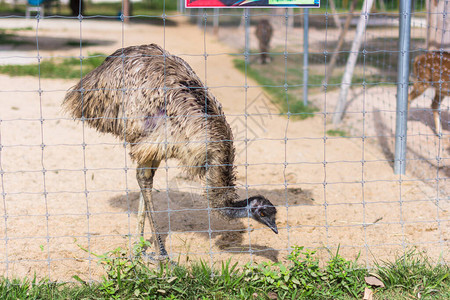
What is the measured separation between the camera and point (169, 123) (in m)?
4.49

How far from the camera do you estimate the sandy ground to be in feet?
15.2

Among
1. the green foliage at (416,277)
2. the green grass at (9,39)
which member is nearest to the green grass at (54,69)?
the green grass at (9,39)

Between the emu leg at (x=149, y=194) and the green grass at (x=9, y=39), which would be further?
the green grass at (x=9, y=39)

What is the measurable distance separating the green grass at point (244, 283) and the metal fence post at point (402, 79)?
2.06 meters

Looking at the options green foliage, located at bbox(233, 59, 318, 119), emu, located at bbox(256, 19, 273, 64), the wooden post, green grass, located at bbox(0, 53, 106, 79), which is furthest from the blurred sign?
emu, located at bbox(256, 19, 273, 64)

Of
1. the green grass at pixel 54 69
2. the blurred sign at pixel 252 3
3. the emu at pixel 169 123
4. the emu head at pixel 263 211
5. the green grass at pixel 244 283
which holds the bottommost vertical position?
the green grass at pixel 244 283

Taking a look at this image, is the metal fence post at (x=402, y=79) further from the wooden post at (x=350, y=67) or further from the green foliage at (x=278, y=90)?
the green foliage at (x=278, y=90)

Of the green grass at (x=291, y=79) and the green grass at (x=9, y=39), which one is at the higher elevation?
the green grass at (x=9, y=39)

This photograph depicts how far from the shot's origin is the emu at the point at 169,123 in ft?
14.7

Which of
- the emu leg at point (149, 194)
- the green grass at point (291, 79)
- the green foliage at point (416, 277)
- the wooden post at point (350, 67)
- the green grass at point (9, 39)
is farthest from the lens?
the green grass at point (9, 39)

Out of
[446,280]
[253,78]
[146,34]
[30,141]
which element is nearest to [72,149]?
[30,141]

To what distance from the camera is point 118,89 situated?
175 inches

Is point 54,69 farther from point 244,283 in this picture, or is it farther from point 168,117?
point 244,283

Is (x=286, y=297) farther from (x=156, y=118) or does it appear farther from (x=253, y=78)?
(x=253, y=78)
